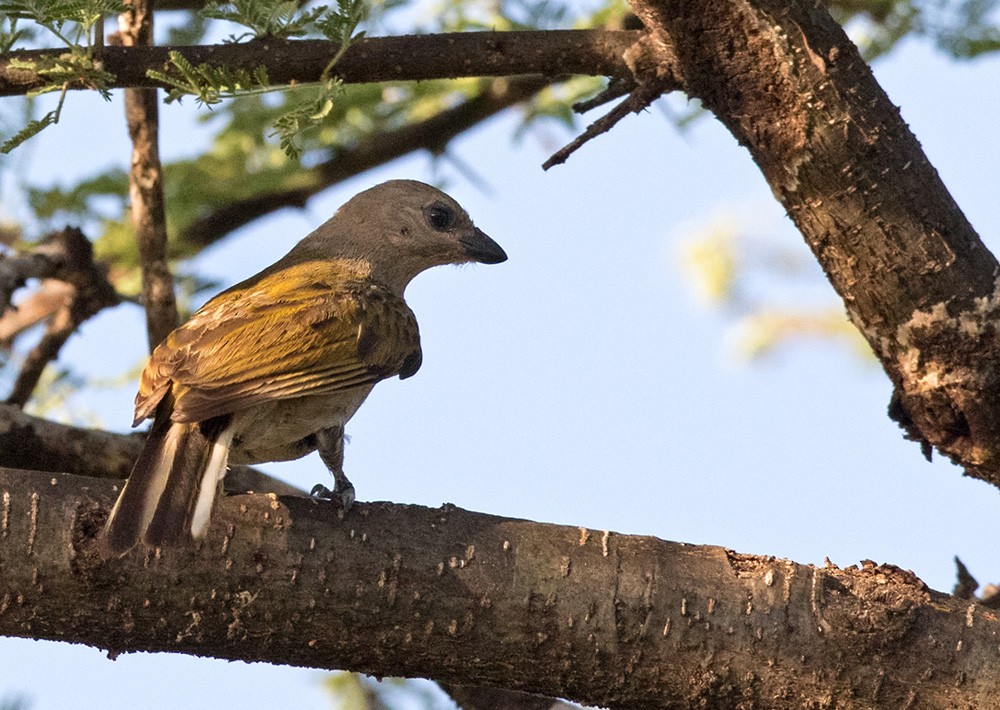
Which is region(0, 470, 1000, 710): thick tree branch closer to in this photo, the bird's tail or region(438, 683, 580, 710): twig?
the bird's tail

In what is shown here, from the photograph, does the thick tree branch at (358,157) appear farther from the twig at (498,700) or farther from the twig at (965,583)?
the twig at (965,583)

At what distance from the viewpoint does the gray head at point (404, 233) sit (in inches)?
240

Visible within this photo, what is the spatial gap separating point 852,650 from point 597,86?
297cm

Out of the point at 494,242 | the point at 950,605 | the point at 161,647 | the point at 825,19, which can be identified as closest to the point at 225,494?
the point at 161,647

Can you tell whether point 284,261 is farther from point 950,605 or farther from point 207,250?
point 950,605

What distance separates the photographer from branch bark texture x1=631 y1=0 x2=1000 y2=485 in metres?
4.04

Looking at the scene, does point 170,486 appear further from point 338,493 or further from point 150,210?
point 150,210

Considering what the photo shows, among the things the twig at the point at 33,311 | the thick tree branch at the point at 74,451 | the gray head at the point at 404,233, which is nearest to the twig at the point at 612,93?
the gray head at the point at 404,233

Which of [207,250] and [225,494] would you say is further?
[207,250]

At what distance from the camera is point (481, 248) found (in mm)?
6172

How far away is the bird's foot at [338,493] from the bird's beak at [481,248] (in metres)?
1.91

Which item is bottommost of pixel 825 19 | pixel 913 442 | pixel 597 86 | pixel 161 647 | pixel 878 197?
pixel 161 647

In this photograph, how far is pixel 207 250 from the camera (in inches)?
248

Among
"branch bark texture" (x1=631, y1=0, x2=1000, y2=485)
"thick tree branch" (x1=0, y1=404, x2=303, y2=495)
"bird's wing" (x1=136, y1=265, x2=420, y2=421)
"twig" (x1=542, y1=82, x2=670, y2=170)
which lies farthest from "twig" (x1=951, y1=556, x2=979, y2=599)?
"thick tree branch" (x1=0, y1=404, x2=303, y2=495)
